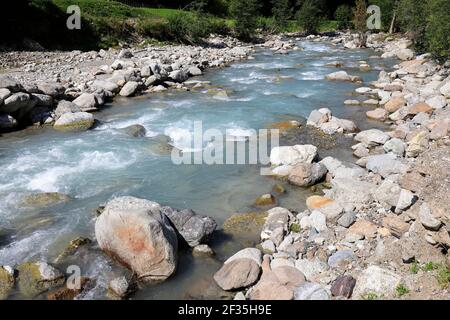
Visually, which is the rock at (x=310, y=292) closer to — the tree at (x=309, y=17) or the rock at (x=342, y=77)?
the rock at (x=342, y=77)

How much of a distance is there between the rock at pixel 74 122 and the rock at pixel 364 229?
42.0ft

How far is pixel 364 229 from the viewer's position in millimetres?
9906

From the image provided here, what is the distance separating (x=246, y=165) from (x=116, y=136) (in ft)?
19.9

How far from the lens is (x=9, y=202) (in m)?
12.2

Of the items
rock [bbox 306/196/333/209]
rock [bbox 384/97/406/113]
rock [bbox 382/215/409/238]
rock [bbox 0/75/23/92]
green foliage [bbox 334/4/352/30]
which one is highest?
green foliage [bbox 334/4/352/30]

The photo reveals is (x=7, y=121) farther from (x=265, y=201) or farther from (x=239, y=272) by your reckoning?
(x=239, y=272)

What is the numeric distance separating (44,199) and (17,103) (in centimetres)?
813

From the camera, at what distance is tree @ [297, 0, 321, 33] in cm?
5916

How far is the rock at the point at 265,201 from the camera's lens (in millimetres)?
12203

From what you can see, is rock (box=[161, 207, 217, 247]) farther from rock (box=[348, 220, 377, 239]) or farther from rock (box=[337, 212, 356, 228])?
rock (box=[348, 220, 377, 239])

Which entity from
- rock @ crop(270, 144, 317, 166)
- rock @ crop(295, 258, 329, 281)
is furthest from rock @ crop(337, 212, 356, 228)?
rock @ crop(270, 144, 317, 166)

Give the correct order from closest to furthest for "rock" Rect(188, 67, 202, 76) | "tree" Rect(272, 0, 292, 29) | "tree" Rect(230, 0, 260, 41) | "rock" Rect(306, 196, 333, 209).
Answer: "rock" Rect(306, 196, 333, 209) < "rock" Rect(188, 67, 202, 76) < "tree" Rect(230, 0, 260, 41) < "tree" Rect(272, 0, 292, 29)

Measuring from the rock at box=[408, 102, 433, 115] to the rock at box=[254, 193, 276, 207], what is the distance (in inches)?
374

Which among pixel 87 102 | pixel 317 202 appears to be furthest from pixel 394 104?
pixel 87 102
